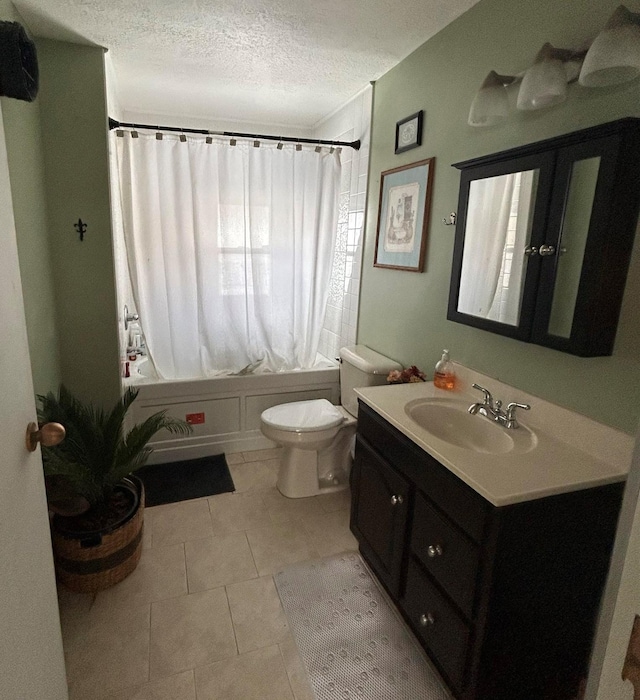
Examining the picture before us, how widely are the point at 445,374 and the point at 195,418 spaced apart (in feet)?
5.50

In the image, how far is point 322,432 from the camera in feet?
7.55

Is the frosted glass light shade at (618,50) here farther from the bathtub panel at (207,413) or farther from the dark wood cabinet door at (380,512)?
the bathtub panel at (207,413)

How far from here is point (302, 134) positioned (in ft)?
11.4

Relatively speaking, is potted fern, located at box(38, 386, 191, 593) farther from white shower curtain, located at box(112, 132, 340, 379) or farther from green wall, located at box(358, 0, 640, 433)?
green wall, located at box(358, 0, 640, 433)

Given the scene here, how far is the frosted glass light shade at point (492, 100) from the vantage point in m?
1.51

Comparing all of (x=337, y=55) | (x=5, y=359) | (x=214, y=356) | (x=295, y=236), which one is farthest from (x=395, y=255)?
(x=5, y=359)

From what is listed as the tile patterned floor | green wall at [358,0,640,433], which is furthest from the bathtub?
green wall at [358,0,640,433]

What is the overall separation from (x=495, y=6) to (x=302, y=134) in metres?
2.11

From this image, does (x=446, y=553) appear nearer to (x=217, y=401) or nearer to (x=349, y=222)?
(x=217, y=401)

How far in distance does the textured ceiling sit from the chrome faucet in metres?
1.57

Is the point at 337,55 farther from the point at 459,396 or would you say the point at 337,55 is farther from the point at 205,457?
the point at 205,457

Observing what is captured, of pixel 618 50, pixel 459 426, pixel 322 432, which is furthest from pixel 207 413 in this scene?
pixel 618 50

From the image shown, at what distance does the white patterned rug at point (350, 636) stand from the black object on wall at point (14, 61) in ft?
5.89

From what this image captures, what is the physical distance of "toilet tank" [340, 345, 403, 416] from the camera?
2305mm
